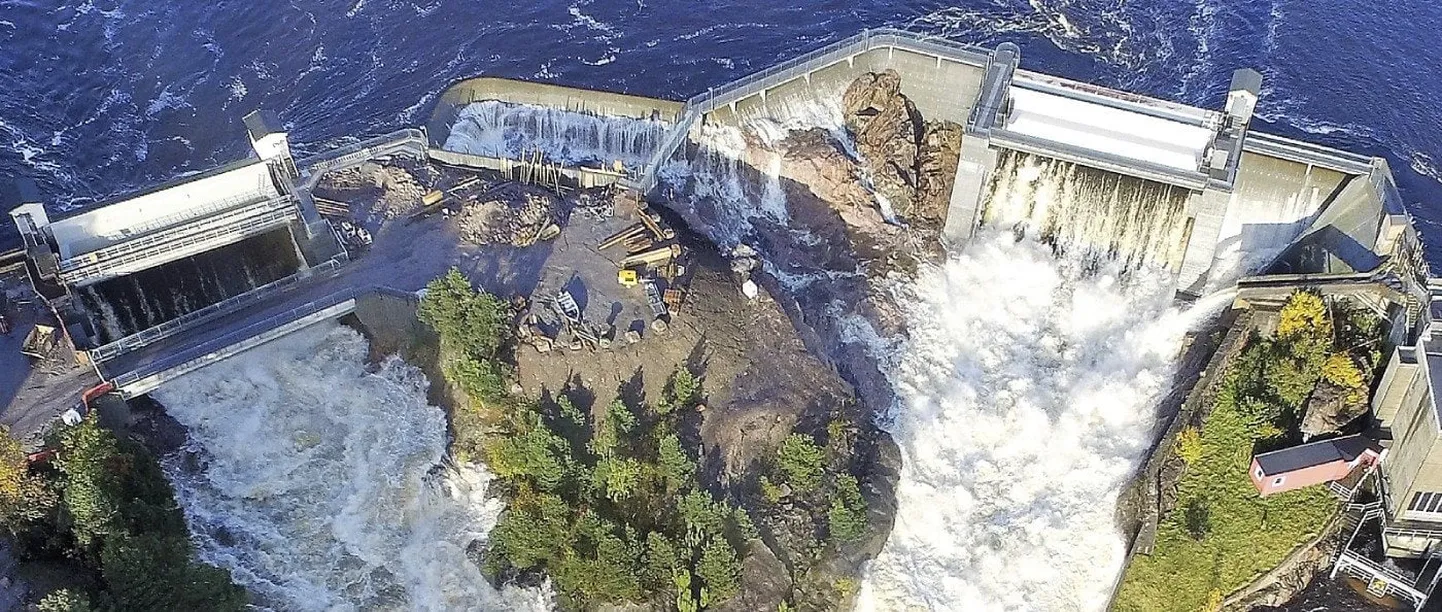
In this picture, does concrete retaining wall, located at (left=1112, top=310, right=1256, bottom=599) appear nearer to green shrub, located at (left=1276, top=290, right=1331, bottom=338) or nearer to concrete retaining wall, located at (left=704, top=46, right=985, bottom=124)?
green shrub, located at (left=1276, top=290, right=1331, bottom=338)

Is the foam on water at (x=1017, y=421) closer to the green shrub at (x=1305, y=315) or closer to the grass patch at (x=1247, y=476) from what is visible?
the grass patch at (x=1247, y=476)

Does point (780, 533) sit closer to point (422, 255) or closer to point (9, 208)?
point (422, 255)

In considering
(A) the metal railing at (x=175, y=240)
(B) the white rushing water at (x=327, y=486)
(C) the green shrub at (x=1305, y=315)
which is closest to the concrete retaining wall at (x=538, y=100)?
(A) the metal railing at (x=175, y=240)

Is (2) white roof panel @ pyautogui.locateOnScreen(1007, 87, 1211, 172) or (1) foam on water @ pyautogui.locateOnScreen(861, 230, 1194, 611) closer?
(1) foam on water @ pyautogui.locateOnScreen(861, 230, 1194, 611)

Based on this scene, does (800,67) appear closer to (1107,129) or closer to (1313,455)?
(1107,129)

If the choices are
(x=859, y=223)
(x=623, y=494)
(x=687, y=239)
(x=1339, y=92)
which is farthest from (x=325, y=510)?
(x=1339, y=92)

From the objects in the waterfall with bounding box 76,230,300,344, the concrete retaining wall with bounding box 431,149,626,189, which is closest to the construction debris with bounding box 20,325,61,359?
the waterfall with bounding box 76,230,300,344
